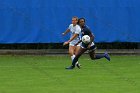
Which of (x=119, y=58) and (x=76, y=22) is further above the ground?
(x=76, y=22)

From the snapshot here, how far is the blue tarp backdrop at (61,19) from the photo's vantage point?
2397 cm

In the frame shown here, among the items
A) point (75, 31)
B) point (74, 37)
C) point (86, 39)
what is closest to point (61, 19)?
point (75, 31)

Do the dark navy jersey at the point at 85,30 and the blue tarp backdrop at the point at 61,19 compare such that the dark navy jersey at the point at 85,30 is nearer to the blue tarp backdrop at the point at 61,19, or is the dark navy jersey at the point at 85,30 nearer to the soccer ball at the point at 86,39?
the soccer ball at the point at 86,39

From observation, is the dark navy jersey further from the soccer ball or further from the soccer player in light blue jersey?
the soccer player in light blue jersey

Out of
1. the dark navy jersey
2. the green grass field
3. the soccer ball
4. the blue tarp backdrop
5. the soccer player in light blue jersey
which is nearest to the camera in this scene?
the green grass field

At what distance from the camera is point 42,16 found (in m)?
24.1

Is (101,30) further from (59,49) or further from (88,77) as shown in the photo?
(88,77)

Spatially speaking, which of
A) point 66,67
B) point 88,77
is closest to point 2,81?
point 88,77

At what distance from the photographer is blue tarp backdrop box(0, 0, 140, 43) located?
2397 cm

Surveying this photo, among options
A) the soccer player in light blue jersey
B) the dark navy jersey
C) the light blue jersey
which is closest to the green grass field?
the soccer player in light blue jersey

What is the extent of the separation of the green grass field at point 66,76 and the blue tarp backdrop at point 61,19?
4.20ft

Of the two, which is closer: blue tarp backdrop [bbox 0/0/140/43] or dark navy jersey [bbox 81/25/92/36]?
dark navy jersey [bbox 81/25/92/36]

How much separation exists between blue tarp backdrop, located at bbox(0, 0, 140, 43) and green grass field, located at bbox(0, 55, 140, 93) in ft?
4.20

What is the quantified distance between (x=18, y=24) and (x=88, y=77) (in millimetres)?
9110
